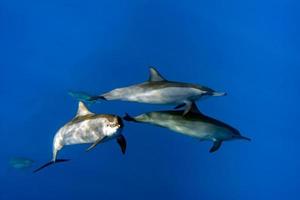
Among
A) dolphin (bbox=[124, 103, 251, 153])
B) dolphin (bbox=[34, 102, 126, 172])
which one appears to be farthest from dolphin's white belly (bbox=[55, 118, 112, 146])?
dolphin (bbox=[124, 103, 251, 153])

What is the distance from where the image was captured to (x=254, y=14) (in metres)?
16.7

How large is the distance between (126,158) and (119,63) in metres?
3.21

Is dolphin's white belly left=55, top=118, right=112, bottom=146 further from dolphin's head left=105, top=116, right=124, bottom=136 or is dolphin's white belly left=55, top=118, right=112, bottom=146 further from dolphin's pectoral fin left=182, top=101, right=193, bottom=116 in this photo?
dolphin's pectoral fin left=182, top=101, right=193, bottom=116

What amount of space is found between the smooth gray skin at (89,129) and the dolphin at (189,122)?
291 millimetres

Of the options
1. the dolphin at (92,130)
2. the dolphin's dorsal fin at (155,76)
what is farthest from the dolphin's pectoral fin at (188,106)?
the dolphin at (92,130)

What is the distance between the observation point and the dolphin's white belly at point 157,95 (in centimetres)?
545

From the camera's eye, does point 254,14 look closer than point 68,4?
No

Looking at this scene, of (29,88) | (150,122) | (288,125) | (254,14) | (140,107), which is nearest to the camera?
(150,122)

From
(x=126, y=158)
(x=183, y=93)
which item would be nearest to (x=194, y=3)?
(x=126, y=158)

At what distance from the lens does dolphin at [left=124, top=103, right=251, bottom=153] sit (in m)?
5.41

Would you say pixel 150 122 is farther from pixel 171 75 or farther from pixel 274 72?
Answer: pixel 274 72

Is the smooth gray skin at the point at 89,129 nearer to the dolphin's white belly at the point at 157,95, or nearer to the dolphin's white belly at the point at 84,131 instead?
the dolphin's white belly at the point at 84,131

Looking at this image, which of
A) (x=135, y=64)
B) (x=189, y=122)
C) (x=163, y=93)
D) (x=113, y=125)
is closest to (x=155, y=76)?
(x=163, y=93)

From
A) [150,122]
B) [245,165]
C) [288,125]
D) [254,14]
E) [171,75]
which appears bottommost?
[150,122]
